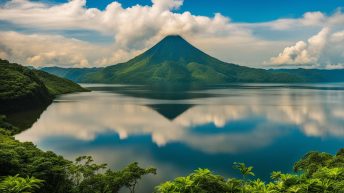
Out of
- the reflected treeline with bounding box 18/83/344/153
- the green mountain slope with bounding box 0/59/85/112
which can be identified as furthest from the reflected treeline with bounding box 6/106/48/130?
the green mountain slope with bounding box 0/59/85/112

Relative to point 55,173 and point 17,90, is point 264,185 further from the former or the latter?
point 17,90

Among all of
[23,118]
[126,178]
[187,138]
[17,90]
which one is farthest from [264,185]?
[17,90]

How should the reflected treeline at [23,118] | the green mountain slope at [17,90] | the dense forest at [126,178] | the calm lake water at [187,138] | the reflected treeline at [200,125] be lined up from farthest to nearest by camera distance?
the green mountain slope at [17,90] → the reflected treeline at [23,118] → the reflected treeline at [200,125] → the calm lake water at [187,138] → the dense forest at [126,178]

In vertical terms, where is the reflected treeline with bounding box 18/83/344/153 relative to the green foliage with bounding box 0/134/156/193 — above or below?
below

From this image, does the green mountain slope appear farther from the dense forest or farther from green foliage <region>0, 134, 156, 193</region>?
the dense forest

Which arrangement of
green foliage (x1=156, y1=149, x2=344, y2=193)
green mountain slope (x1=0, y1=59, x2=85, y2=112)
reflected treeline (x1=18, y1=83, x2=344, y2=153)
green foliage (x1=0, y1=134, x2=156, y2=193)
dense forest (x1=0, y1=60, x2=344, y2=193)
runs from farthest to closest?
green mountain slope (x1=0, y1=59, x2=85, y2=112) < reflected treeline (x1=18, y1=83, x2=344, y2=153) < green foliage (x1=0, y1=134, x2=156, y2=193) < dense forest (x1=0, y1=60, x2=344, y2=193) < green foliage (x1=156, y1=149, x2=344, y2=193)

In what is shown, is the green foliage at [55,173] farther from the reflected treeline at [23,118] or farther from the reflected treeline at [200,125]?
the reflected treeline at [23,118]

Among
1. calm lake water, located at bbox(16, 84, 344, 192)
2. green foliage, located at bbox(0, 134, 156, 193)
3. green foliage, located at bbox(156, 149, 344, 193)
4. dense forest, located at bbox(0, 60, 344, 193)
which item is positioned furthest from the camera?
calm lake water, located at bbox(16, 84, 344, 192)

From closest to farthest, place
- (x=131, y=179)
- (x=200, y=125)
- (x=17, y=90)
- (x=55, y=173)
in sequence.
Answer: (x=55, y=173)
(x=131, y=179)
(x=200, y=125)
(x=17, y=90)

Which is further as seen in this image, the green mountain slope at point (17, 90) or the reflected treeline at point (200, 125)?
the green mountain slope at point (17, 90)

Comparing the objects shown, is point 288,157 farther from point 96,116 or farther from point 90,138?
point 96,116

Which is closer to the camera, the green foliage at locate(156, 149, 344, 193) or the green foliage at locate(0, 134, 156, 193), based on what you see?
the green foliage at locate(156, 149, 344, 193)

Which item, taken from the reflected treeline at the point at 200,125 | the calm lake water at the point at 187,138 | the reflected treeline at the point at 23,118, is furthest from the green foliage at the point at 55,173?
the reflected treeline at the point at 23,118

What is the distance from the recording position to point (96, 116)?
10475 cm
